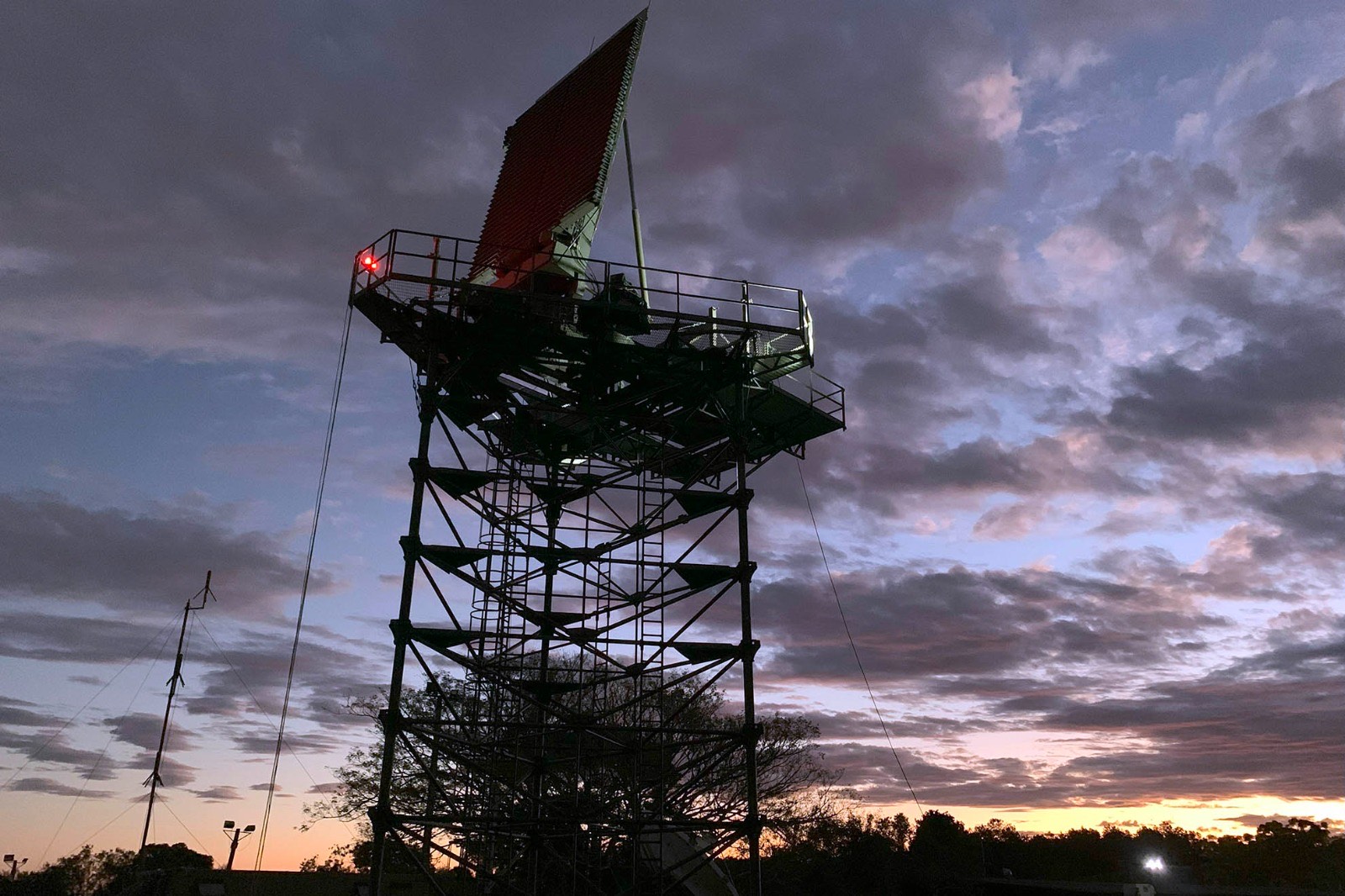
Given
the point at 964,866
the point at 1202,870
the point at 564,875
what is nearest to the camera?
the point at 564,875

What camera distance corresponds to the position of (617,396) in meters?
24.9

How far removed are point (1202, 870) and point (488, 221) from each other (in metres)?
90.1

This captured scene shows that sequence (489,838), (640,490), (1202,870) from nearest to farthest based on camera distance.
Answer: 1. (489,838)
2. (640,490)
3. (1202,870)

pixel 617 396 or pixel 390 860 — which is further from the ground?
pixel 617 396

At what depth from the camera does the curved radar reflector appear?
22812 millimetres

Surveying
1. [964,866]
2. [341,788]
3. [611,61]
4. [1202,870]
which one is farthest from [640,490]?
[1202,870]

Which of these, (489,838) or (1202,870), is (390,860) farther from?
(1202,870)

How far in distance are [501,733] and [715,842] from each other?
6.57m

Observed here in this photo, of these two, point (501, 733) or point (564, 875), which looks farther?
point (564, 875)

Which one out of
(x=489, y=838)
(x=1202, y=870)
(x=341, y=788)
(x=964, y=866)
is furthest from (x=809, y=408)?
(x=1202, y=870)

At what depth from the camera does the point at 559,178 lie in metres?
24.0

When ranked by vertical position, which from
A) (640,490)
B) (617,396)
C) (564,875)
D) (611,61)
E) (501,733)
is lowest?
(564,875)

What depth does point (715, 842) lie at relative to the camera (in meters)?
21.3

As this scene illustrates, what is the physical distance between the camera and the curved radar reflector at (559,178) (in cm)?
2281
